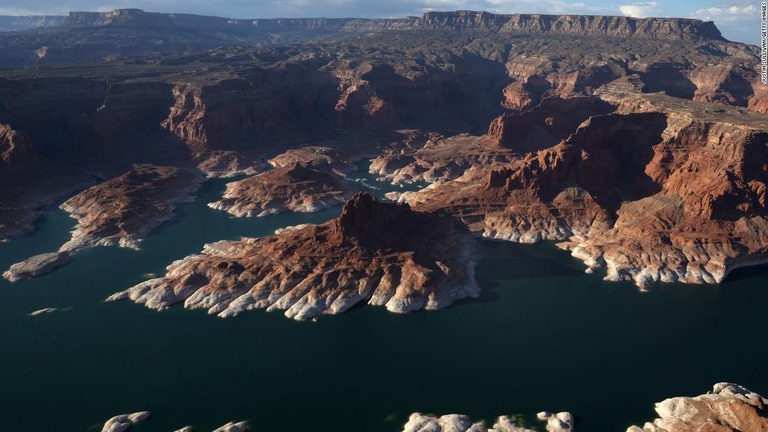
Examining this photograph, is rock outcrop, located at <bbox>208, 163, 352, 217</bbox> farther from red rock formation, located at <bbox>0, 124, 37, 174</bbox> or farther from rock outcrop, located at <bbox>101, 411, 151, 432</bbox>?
rock outcrop, located at <bbox>101, 411, 151, 432</bbox>

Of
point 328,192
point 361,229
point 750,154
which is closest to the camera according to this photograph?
point 361,229

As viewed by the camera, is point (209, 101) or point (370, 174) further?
point (209, 101)

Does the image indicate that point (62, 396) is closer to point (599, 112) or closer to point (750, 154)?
point (750, 154)

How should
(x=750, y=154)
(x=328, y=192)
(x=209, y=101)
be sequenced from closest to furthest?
(x=750, y=154), (x=328, y=192), (x=209, y=101)

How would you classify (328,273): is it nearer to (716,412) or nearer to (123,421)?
(123,421)

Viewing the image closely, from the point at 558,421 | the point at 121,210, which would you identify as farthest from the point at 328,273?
the point at 121,210

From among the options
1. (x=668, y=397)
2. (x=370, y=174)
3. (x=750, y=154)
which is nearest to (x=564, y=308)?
(x=668, y=397)
